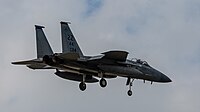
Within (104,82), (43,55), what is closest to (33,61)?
(43,55)

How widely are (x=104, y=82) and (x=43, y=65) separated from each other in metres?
5.32

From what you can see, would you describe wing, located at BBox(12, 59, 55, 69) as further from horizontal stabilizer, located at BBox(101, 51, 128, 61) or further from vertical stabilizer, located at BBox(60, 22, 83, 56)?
horizontal stabilizer, located at BBox(101, 51, 128, 61)

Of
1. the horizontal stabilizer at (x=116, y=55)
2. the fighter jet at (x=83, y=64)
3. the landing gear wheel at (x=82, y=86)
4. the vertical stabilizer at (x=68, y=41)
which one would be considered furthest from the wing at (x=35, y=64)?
the horizontal stabilizer at (x=116, y=55)

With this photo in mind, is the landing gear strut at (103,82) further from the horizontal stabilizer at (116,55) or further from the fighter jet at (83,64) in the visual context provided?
the horizontal stabilizer at (116,55)

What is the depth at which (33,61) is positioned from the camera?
82625 millimetres

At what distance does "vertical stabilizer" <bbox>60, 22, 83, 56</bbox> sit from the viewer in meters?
84.1

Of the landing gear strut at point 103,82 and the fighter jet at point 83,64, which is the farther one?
the landing gear strut at point 103,82

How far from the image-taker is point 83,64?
82125 mm

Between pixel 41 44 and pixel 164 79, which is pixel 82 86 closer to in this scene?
pixel 41 44

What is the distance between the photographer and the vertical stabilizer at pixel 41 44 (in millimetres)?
83688

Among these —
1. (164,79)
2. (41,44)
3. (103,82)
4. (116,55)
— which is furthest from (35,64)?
(164,79)

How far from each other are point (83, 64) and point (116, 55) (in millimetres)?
2869

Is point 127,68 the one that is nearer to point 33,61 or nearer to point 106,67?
point 106,67

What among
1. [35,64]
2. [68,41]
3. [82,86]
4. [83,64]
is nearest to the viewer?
[83,64]
